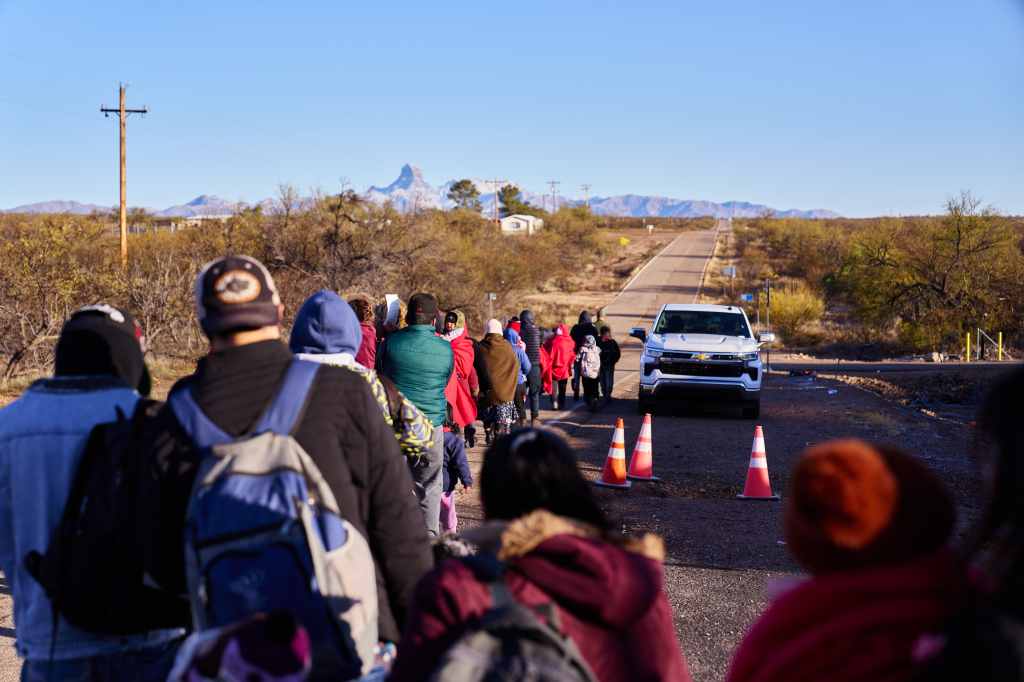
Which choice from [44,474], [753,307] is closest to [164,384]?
[44,474]

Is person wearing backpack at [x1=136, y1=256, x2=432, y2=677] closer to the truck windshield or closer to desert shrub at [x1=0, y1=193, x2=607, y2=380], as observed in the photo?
the truck windshield

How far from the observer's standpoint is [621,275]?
85500mm

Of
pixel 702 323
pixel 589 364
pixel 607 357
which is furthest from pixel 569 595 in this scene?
pixel 702 323

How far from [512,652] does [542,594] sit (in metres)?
0.21

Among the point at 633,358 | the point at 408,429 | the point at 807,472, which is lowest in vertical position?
the point at 633,358

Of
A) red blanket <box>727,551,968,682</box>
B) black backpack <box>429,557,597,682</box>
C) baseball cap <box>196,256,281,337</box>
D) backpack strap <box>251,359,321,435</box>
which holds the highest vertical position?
baseball cap <box>196,256,281,337</box>

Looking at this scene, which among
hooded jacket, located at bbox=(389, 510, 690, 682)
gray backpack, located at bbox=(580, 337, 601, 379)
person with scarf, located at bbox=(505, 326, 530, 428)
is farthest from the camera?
gray backpack, located at bbox=(580, 337, 601, 379)

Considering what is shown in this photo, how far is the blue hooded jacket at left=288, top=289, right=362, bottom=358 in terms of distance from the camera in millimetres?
4719

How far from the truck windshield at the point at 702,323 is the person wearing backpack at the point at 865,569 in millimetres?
17611

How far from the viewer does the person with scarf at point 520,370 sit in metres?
13.9

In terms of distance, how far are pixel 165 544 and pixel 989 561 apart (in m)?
1.99

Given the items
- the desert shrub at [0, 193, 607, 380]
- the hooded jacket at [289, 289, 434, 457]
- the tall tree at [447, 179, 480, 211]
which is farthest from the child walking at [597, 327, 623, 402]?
the tall tree at [447, 179, 480, 211]

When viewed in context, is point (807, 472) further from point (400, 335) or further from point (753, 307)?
point (753, 307)

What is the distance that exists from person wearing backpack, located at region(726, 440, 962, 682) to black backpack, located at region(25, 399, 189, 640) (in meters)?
1.73
